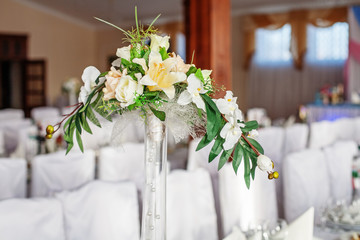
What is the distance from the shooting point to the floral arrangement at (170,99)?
1299 mm

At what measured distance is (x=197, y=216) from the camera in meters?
2.26

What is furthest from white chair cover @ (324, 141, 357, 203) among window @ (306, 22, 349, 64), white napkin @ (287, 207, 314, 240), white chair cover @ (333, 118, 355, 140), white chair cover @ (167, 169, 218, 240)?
window @ (306, 22, 349, 64)

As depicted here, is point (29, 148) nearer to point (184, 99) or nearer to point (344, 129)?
point (184, 99)

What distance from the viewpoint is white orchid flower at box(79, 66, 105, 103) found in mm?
1408

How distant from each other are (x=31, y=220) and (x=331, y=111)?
7820 millimetres

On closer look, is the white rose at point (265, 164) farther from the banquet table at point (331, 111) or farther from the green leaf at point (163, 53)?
the banquet table at point (331, 111)

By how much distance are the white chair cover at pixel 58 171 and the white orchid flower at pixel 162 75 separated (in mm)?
1797

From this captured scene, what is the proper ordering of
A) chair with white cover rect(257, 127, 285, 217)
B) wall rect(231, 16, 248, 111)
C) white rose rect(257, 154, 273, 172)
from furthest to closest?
1. wall rect(231, 16, 248, 111)
2. chair with white cover rect(257, 127, 285, 217)
3. white rose rect(257, 154, 273, 172)

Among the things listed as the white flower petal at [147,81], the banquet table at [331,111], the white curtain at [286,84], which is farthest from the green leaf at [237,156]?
the white curtain at [286,84]

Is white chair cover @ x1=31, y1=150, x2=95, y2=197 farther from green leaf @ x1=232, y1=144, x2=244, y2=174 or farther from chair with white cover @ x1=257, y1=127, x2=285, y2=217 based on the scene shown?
chair with white cover @ x1=257, y1=127, x2=285, y2=217

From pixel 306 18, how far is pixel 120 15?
4847mm

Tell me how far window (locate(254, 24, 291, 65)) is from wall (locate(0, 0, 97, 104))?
5355 mm

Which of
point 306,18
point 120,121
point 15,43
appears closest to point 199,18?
point 120,121

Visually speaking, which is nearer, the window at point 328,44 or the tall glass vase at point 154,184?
the tall glass vase at point 154,184
